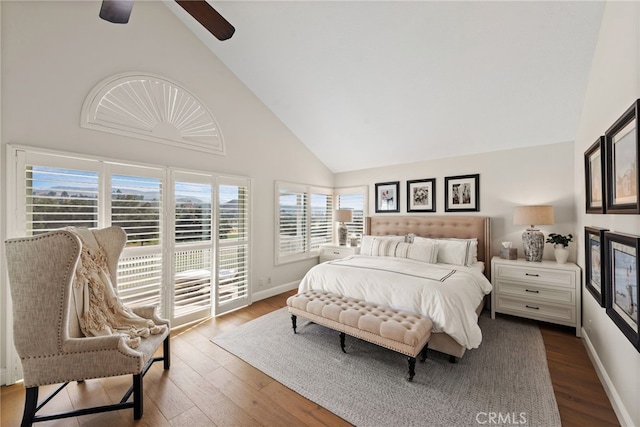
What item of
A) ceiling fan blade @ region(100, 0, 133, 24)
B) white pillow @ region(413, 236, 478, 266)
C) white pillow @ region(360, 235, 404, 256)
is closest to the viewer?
ceiling fan blade @ region(100, 0, 133, 24)

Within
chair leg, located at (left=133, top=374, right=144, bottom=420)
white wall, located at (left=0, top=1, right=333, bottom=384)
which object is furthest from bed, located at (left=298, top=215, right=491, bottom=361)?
chair leg, located at (left=133, top=374, right=144, bottom=420)

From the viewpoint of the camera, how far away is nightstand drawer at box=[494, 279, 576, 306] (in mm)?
2943

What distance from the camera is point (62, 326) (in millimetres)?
1644

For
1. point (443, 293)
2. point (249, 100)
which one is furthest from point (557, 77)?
point (249, 100)

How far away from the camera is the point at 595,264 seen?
2.28 m

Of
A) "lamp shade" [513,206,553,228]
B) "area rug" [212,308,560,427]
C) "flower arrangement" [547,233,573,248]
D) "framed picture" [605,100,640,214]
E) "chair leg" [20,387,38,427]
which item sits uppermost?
"framed picture" [605,100,640,214]

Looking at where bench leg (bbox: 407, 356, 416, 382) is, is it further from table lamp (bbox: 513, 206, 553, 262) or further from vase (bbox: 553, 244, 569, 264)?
vase (bbox: 553, 244, 569, 264)

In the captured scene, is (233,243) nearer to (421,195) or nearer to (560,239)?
(421,195)

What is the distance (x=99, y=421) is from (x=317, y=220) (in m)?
4.05

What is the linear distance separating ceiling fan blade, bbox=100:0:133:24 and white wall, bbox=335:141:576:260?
4.12 metres

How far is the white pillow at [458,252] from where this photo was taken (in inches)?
139

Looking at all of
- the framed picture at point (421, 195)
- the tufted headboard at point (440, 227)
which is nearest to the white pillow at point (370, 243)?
the tufted headboard at point (440, 227)

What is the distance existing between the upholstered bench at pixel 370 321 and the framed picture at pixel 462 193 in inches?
97.6

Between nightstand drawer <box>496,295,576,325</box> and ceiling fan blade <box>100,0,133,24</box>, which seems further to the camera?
nightstand drawer <box>496,295,576,325</box>
